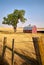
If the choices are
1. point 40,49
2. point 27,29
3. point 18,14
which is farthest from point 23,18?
point 40,49

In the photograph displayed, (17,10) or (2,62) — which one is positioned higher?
(17,10)

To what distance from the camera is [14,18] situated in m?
67.1

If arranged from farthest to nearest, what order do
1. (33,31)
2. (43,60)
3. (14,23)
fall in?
(14,23)
(33,31)
(43,60)

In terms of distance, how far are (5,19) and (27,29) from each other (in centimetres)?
1435

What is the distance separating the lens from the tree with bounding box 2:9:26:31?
66875 millimetres

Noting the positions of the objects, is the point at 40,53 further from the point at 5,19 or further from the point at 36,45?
the point at 5,19

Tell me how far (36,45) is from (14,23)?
207 feet

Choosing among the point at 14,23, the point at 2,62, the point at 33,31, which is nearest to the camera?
the point at 2,62

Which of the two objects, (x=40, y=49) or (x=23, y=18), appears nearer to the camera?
(x=40, y=49)

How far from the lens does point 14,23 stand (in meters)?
66.9

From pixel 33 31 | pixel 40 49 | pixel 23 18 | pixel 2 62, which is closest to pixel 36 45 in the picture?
pixel 40 49

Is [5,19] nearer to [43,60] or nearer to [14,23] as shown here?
[14,23]

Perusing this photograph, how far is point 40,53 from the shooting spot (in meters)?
3.93

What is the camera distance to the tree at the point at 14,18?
66875mm
